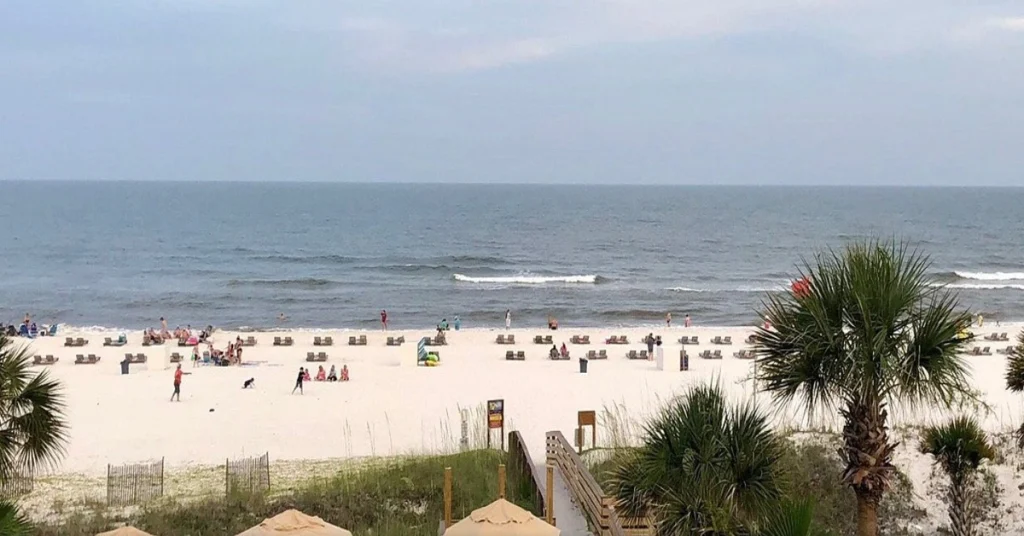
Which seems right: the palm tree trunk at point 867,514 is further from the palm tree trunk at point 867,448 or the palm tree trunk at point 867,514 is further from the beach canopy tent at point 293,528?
the beach canopy tent at point 293,528

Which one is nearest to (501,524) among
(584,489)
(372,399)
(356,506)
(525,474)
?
(584,489)

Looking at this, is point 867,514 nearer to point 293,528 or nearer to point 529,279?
point 293,528

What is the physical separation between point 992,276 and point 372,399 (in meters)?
53.7

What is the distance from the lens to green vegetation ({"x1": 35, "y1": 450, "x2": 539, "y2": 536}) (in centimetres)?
1250

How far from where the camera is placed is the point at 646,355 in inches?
1235

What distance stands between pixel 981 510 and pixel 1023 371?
2822 millimetres

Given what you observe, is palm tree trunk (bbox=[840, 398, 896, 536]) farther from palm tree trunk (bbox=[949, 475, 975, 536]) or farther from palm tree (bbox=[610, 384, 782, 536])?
palm tree trunk (bbox=[949, 475, 975, 536])

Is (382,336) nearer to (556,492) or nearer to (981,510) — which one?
(556,492)

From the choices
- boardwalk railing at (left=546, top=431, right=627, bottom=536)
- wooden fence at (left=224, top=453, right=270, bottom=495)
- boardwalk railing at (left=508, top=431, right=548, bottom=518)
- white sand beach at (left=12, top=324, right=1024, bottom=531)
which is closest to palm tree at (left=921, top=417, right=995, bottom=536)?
white sand beach at (left=12, top=324, right=1024, bottom=531)

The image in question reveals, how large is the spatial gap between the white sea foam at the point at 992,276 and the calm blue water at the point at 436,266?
0.27m

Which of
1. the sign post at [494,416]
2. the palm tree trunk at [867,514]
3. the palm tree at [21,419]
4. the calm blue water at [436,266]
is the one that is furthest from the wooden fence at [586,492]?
the palm tree at [21,419]

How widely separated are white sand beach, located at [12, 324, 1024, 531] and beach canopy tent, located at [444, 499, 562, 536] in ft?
17.7

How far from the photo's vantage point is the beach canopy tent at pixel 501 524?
30.7 feet

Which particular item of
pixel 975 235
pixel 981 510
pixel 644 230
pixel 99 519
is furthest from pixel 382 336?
pixel 975 235
